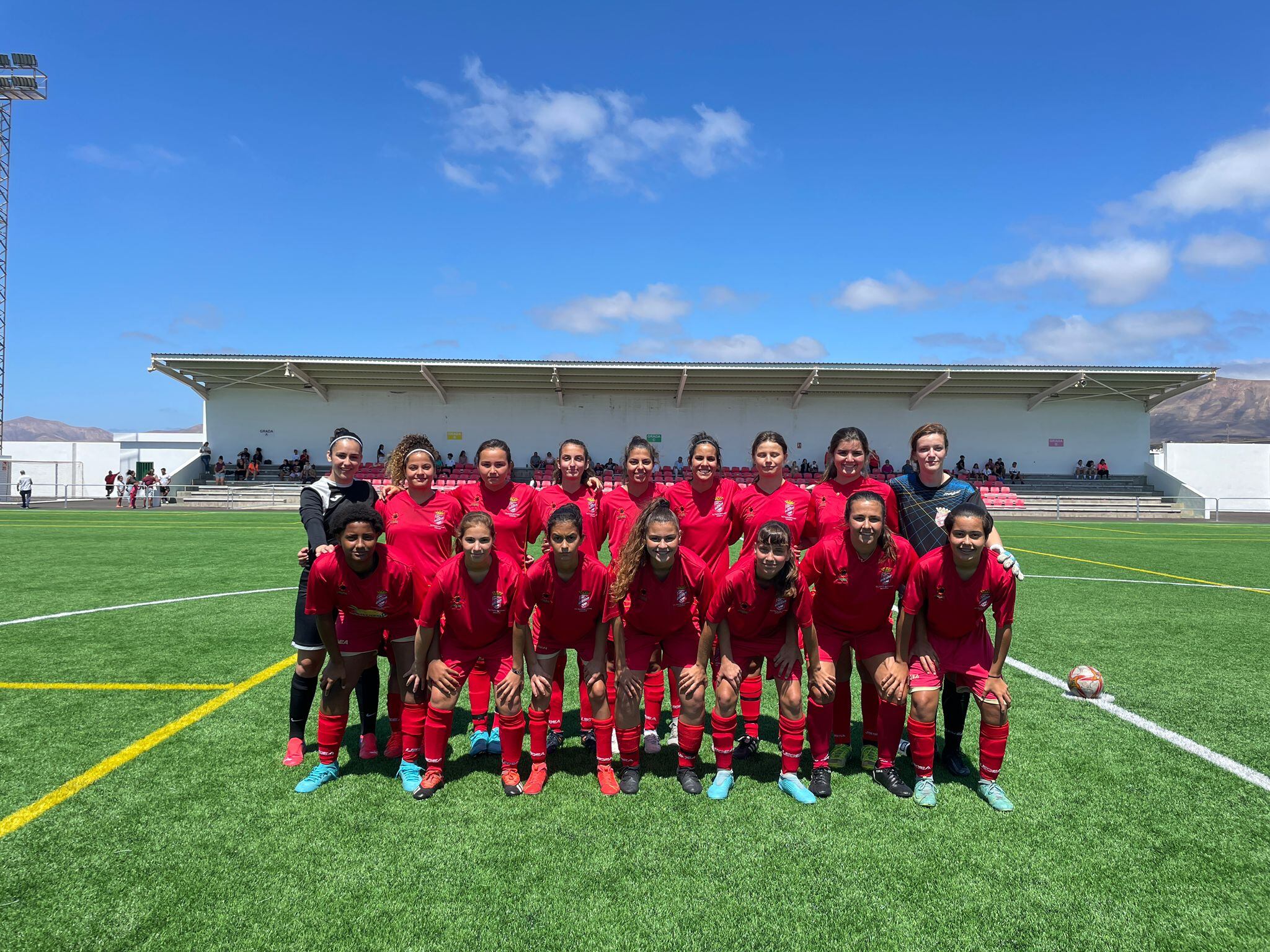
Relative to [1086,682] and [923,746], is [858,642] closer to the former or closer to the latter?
[923,746]

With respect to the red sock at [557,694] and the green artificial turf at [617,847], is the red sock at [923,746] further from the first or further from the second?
the red sock at [557,694]

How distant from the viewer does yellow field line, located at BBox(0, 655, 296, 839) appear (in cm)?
292

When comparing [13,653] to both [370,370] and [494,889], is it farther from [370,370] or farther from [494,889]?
[370,370]

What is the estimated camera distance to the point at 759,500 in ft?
13.4

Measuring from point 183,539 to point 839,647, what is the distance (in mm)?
15280

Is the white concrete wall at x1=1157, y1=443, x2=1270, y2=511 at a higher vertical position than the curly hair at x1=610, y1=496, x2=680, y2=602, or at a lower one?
higher

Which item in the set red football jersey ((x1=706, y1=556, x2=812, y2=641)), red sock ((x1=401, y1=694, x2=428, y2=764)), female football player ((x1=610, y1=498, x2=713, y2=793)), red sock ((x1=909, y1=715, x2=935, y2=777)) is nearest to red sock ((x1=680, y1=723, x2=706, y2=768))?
female football player ((x1=610, y1=498, x2=713, y2=793))

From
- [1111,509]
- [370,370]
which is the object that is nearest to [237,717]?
[370,370]

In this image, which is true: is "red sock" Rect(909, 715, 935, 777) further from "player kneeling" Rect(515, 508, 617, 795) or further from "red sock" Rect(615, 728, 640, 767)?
"player kneeling" Rect(515, 508, 617, 795)

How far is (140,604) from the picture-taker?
291 inches

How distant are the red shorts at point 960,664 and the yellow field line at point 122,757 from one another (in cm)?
413

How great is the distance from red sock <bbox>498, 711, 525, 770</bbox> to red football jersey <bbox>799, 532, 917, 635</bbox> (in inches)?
64.8

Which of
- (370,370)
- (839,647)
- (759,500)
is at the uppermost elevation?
(370,370)

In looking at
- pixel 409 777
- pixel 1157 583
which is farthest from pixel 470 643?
pixel 1157 583
